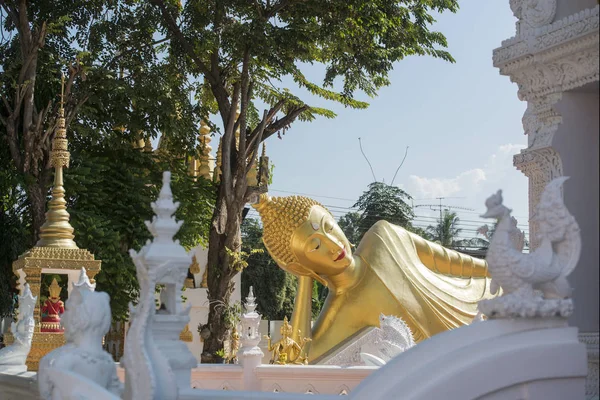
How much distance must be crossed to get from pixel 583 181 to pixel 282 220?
30.8 ft

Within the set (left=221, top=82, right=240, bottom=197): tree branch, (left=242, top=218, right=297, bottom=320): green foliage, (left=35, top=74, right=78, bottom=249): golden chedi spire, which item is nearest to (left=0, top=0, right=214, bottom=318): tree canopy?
(left=221, top=82, right=240, bottom=197): tree branch

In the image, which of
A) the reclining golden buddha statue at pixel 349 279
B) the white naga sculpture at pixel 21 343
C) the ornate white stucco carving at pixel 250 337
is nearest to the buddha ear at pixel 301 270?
the reclining golden buddha statue at pixel 349 279

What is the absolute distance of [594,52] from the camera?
5.98 m

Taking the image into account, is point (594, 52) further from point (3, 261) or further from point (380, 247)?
point (3, 261)

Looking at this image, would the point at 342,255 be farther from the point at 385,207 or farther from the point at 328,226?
the point at 385,207

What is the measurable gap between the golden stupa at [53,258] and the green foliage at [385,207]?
987 inches

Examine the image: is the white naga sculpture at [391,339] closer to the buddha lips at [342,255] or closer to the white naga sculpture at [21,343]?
the buddha lips at [342,255]

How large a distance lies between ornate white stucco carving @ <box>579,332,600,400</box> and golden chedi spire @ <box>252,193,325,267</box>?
9606 mm

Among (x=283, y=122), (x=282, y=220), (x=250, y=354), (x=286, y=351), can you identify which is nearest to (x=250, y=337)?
(x=250, y=354)

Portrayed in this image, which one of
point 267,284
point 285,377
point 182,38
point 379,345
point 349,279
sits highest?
point 182,38

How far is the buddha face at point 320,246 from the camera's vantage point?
15.3 m

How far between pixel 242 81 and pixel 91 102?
2.80 meters

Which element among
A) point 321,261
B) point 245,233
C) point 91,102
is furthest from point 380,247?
point 245,233

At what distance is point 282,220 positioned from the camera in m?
15.5
